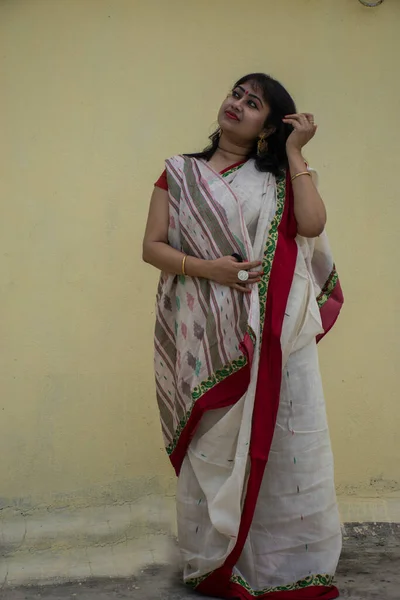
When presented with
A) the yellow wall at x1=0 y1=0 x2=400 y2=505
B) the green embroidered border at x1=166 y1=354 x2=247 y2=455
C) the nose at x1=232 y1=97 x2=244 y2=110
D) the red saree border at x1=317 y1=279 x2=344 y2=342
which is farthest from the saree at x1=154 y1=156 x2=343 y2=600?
the yellow wall at x1=0 y1=0 x2=400 y2=505

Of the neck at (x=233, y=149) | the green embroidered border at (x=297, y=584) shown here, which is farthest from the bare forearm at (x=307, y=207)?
the green embroidered border at (x=297, y=584)

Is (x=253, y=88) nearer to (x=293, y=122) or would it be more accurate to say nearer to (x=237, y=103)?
(x=237, y=103)

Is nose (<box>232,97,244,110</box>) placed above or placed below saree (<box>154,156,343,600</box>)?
above

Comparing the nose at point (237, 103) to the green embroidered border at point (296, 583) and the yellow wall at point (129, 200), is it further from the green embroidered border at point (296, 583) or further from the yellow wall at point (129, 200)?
the green embroidered border at point (296, 583)

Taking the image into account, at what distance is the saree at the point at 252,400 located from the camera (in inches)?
157

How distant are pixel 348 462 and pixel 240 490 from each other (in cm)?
141

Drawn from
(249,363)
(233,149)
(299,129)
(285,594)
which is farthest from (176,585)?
(299,129)

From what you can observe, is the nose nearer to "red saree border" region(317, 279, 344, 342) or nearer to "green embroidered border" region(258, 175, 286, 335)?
"green embroidered border" region(258, 175, 286, 335)

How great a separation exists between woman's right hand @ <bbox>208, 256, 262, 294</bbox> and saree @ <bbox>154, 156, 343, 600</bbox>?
1.4 inches

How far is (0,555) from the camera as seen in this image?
460 cm

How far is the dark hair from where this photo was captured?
13.7ft

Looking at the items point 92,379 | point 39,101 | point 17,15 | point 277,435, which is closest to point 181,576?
point 277,435

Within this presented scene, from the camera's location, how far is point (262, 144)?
167 inches

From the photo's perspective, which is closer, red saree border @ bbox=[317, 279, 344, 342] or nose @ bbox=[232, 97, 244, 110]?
nose @ bbox=[232, 97, 244, 110]
